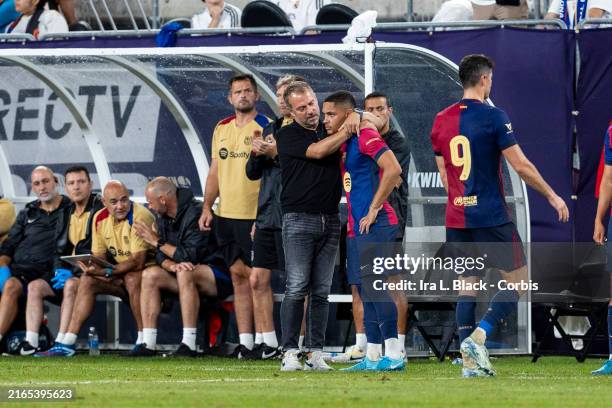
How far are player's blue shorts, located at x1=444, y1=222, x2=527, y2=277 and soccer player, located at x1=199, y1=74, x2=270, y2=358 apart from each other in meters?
3.16

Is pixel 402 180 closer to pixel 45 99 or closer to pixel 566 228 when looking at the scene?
pixel 566 228

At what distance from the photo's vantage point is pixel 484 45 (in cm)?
1328

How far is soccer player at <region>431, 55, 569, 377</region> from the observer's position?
9.99 metres

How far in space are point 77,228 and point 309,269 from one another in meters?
3.99

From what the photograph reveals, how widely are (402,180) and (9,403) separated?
4.96m

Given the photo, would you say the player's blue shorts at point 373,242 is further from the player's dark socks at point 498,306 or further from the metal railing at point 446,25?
the metal railing at point 446,25

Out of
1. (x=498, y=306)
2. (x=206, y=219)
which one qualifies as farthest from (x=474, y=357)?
(x=206, y=219)

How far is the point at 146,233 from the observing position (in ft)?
44.9

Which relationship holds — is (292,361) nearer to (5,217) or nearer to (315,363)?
(315,363)

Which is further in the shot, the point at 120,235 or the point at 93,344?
the point at 93,344

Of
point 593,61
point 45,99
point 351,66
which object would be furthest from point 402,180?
point 45,99

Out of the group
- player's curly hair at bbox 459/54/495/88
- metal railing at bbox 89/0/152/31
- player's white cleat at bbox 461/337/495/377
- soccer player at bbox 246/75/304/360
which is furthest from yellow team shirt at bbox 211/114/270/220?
player's white cleat at bbox 461/337/495/377

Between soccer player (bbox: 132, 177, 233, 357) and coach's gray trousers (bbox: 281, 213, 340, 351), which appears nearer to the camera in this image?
coach's gray trousers (bbox: 281, 213, 340, 351)

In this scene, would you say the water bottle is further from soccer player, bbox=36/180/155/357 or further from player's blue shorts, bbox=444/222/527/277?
player's blue shorts, bbox=444/222/527/277
